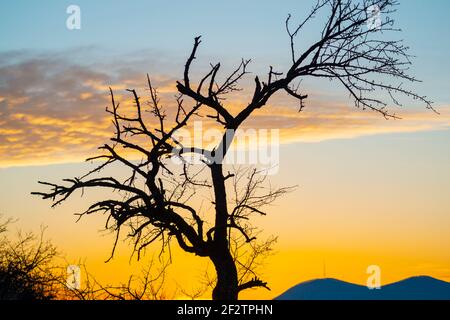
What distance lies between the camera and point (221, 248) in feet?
34.3

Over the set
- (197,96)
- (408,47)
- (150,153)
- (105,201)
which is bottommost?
(105,201)

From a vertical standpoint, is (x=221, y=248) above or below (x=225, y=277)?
above

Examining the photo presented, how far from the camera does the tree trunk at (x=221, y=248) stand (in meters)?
10.4

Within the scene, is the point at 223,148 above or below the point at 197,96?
below

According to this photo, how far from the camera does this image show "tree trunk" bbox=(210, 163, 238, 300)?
1035 centimetres

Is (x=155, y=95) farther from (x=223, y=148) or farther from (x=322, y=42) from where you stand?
(x=322, y=42)

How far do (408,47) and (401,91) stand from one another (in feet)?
2.65

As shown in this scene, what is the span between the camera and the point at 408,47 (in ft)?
36.3
